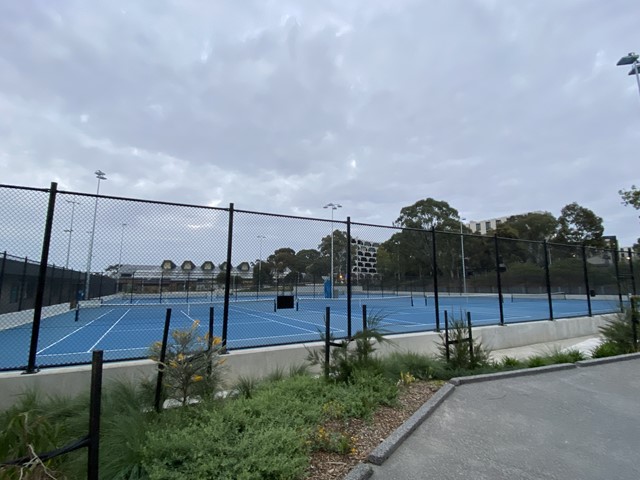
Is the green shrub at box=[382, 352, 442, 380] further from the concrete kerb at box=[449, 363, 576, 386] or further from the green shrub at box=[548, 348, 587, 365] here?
the green shrub at box=[548, 348, 587, 365]

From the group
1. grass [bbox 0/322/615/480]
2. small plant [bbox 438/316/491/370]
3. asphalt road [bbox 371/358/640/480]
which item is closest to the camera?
grass [bbox 0/322/615/480]

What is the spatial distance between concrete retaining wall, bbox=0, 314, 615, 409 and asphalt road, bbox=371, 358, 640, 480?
86.7 inches

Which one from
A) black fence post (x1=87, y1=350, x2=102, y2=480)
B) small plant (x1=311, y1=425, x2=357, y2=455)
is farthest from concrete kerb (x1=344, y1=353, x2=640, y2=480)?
black fence post (x1=87, y1=350, x2=102, y2=480)

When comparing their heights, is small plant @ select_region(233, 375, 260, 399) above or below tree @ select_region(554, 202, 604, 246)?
below

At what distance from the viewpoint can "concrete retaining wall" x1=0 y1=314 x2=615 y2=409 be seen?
15.8 ft

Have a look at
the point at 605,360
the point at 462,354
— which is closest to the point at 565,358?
the point at 605,360

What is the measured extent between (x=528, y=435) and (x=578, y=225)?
222 feet

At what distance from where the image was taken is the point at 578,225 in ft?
191

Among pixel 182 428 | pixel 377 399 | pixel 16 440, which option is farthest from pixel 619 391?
pixel 16 440

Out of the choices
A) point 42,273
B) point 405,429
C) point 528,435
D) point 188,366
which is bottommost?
Answer: point 528,435

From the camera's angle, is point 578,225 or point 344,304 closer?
point 344,304

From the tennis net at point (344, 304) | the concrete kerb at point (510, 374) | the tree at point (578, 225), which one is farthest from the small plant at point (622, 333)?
the tree at point (578, 225)

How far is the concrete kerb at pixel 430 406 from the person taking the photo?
3.17 meters

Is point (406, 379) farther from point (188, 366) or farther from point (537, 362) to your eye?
point (188, 366)
